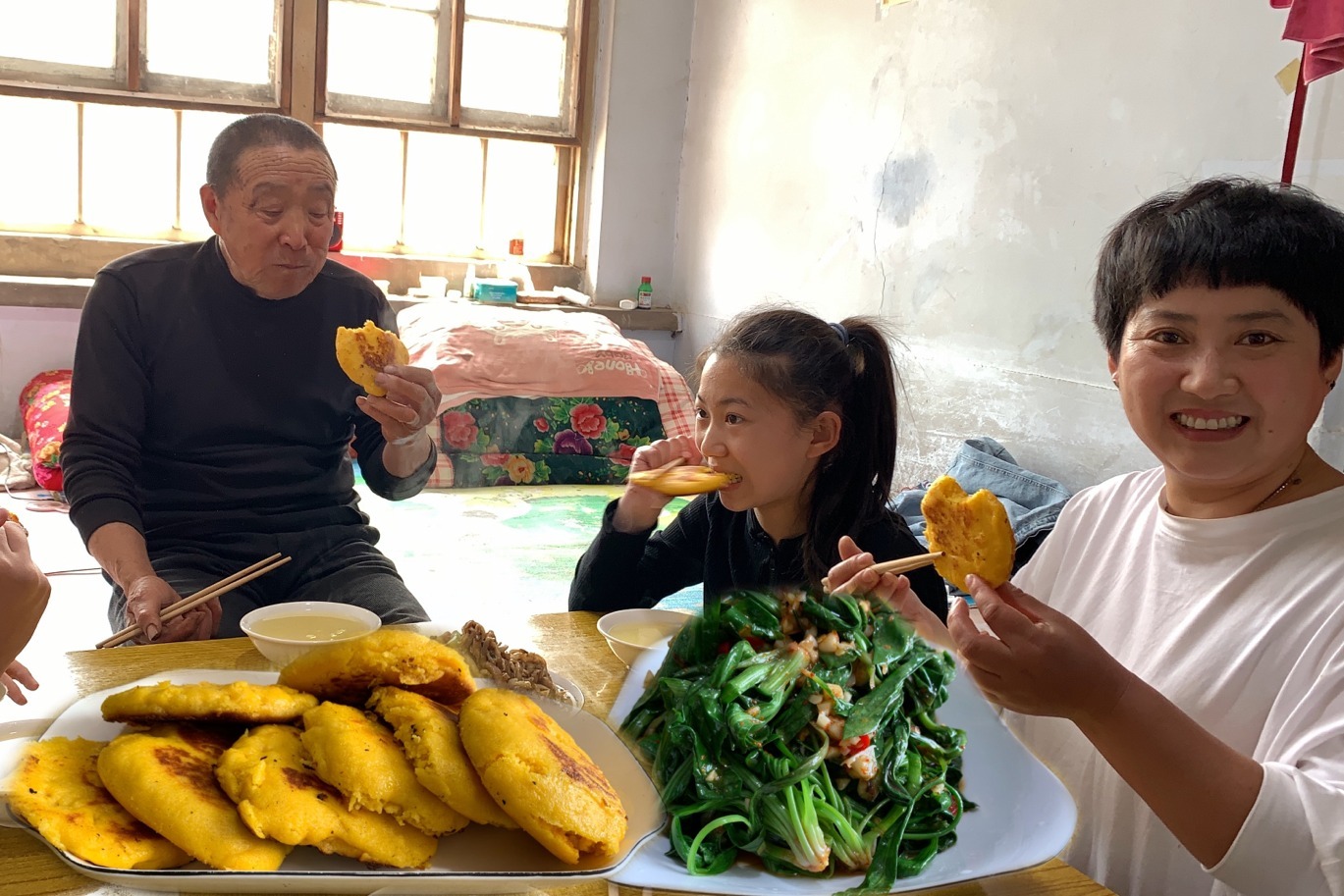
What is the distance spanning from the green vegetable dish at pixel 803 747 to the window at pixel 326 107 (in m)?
4.17

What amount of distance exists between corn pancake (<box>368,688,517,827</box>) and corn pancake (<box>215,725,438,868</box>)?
0.02m

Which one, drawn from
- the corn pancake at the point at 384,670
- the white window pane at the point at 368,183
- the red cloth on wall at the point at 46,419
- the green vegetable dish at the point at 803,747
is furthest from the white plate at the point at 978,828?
the white window pane at the point at 368,183

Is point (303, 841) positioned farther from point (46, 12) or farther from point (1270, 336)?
point (46, 12)

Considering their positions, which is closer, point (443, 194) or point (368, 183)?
point (368, 183)

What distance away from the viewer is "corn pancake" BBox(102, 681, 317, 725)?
56 centimetres

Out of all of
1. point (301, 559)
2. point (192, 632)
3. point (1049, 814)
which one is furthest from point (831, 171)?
point (1049, 814)

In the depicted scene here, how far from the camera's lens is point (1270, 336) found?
0.82m

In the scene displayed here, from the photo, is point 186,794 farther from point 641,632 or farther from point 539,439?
point 539,439

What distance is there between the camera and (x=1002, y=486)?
8.25 feet

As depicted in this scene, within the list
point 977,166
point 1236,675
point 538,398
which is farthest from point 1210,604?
point 977,166

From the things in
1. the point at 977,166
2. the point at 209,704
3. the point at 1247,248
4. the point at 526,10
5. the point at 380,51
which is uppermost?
the point at 526,10

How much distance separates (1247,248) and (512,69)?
13.8ft

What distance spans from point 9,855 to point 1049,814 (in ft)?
1.89

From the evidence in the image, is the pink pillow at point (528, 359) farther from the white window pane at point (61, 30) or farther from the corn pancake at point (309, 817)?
the white window pane at point (61, 30)
